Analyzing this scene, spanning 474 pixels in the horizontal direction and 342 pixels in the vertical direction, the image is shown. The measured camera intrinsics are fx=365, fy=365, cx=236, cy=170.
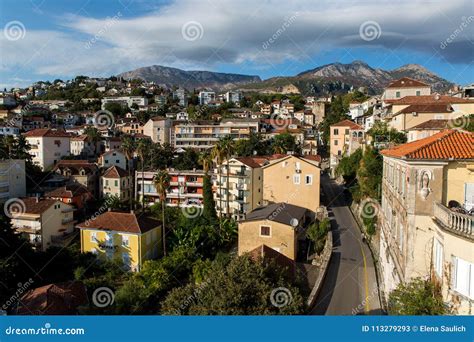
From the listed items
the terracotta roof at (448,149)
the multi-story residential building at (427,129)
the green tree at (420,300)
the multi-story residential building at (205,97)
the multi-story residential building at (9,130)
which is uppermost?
the multi-story residential building at (205,97)

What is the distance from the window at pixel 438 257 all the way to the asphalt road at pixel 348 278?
6.65 m

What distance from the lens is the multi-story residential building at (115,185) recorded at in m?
45.2

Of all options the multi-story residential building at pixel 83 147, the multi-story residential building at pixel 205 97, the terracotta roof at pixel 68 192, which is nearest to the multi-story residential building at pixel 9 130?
the multi-story residential building at pixel 83 147

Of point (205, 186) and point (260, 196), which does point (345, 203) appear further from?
point (205, 186)

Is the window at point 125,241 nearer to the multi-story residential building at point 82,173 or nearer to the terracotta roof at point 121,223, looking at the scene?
the terracotta roof at point 121,223

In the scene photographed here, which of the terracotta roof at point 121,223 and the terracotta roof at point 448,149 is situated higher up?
the terracotta roof at point 448,149

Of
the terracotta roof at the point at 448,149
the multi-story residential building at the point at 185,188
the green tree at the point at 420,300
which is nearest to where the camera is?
the green tree at the point at 420,300

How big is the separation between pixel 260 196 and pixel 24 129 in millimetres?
59048

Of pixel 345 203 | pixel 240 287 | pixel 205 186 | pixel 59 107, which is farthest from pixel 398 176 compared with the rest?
pixel 59 107

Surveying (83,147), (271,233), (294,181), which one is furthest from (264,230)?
(83,147)

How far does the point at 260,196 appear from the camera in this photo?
3653 cm

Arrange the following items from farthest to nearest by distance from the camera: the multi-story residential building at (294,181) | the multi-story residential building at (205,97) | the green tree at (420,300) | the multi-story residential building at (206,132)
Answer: the multi-story residential building at (205,97), the multi-story residential building at (206,132), the multi-story residential building at (294,181), the green tree at (420,300)

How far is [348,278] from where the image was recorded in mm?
20516

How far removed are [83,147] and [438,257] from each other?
61.5 meters
